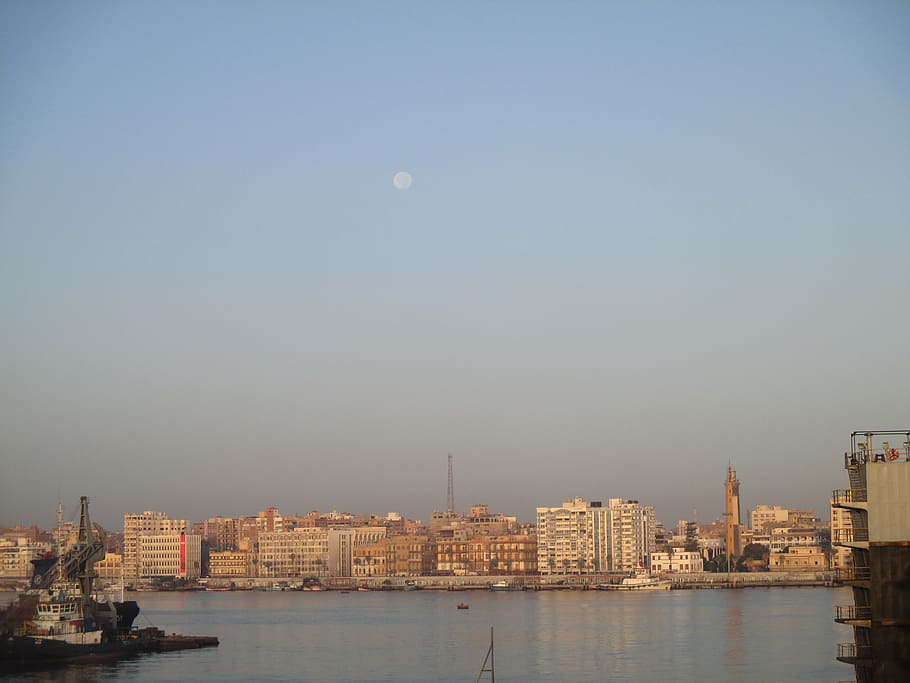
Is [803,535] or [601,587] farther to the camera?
[803,535]

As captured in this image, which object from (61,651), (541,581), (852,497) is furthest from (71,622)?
(541,581)

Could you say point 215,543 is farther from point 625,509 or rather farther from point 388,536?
point 625,509

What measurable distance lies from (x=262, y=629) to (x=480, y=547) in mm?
86339

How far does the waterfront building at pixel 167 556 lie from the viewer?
161875 millimetres

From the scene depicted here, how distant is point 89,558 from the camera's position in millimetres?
49250

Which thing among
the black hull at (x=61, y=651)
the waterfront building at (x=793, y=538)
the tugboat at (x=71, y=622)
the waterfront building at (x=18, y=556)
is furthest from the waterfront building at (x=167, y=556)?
the black hull at (x=61, y=651)

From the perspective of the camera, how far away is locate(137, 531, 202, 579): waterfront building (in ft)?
531

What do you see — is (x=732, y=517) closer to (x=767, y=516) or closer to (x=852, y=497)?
(x=767, y=516)

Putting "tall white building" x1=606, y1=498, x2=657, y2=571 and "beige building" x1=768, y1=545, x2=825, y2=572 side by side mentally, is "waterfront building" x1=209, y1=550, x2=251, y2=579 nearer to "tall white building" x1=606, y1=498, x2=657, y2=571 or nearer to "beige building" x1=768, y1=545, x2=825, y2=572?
"tall white building" x1=606, y1=498, x2=657, y2=571

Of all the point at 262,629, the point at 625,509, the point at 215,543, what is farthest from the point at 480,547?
the point at 262,629

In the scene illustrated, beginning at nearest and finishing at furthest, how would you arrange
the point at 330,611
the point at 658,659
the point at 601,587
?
the point at 658,659 < the point at 330,611 < the point at 601,587

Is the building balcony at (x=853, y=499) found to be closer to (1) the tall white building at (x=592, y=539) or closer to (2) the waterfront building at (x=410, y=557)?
(1) the tall white building at (x=592, y=539)

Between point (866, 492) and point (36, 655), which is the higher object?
point (866, 492)

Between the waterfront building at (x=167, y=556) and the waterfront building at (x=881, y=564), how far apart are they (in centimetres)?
15160
